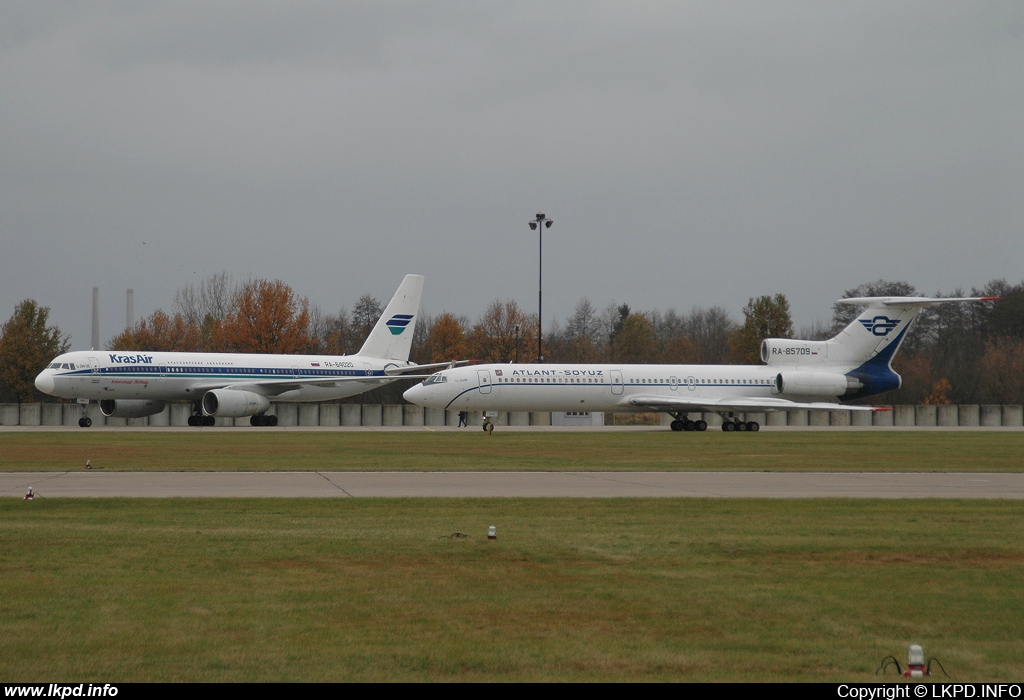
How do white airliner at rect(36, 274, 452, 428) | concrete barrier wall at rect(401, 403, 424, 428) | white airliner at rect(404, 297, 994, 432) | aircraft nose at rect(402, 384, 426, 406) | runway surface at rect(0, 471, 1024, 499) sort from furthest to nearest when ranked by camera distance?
1. concrete barrier wall at rect(401, 403, 424, 428)
2. white airliner at rect(36, 274, 452, 428)
3. white airliner at rect(404, 297, 994, 432)
4. aircraft nose at rect(402, 384, 426, 406)
5. runway surface at rect(0, 471, 1024, 499)

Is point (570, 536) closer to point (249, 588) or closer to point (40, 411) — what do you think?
point (249, 588)

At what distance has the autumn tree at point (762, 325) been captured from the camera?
277 ft

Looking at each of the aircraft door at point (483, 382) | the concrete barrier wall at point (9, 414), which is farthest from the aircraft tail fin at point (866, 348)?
the concrete barrier wall at point (9, 414)

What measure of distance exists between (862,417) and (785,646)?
218 ft

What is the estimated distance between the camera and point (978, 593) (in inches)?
386

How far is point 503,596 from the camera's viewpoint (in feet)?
31.6

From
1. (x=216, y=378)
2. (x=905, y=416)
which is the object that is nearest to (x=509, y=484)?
(x=216, y=378)

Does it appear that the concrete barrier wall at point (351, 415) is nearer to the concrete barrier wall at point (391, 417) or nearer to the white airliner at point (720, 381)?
the concrete barrier wall at point (391, 417)

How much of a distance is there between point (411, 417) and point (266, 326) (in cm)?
2295

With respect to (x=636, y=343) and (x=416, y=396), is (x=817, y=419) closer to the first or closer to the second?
(x=416, y=396)

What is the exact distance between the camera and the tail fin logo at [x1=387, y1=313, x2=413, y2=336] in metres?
61.6

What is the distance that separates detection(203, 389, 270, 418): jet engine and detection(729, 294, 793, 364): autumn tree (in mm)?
45413

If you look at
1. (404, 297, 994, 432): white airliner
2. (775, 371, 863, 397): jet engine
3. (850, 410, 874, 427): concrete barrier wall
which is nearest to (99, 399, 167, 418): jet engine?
(404, 297, 994, 432): white airliner

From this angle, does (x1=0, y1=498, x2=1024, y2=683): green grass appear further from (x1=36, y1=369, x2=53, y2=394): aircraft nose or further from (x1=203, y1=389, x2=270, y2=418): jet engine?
(x1=36, y1=369, x2=53, y2=394): aircraft nose
